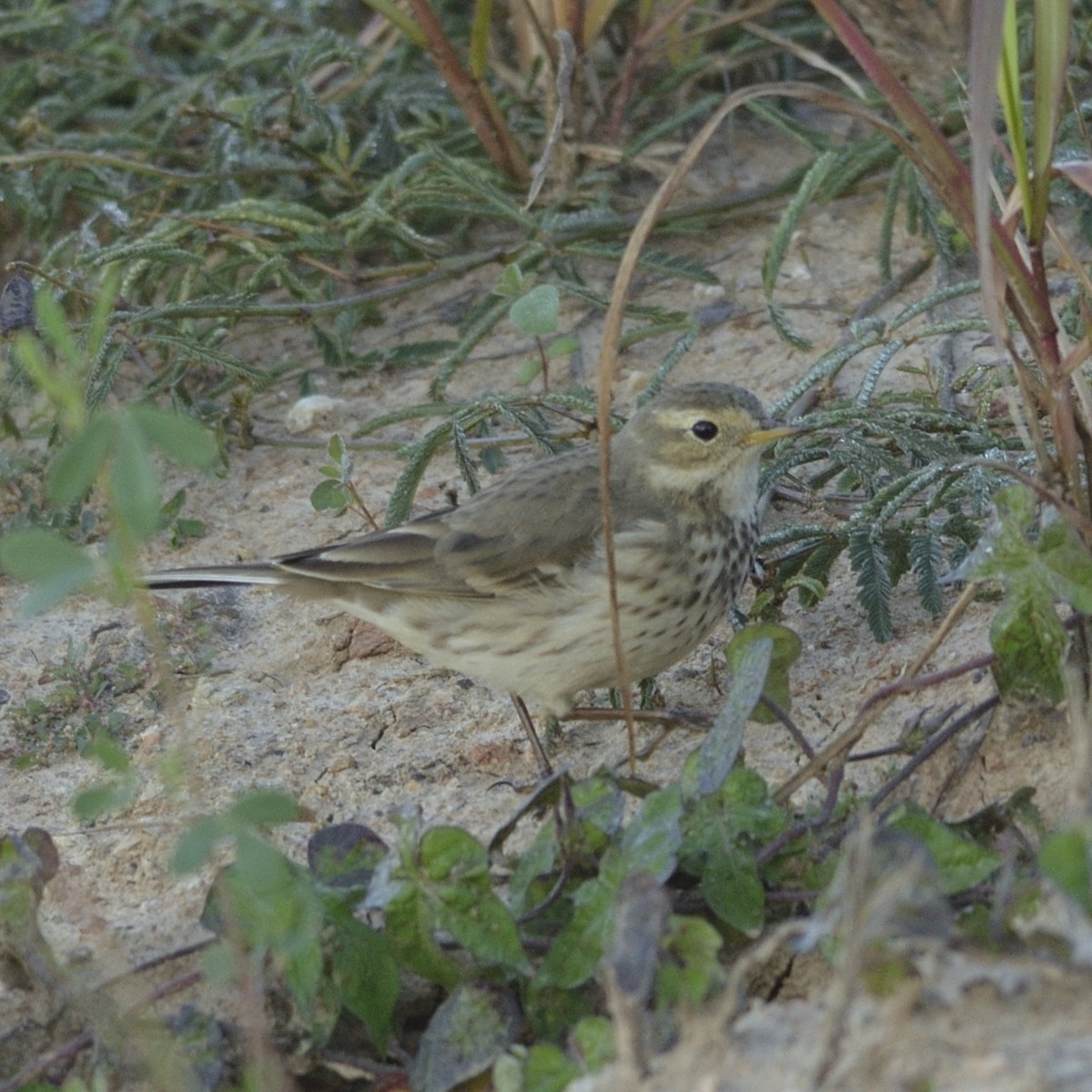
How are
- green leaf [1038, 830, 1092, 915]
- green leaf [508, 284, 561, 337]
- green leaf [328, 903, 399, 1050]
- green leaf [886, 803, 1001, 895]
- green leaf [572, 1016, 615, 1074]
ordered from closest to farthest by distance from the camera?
green leaf [1038, 830, 1092, 915], green leaf [572, 1016, 615, 1074], green leaf [886, 803, 1001, 895], green leaf [328, 903, 399, 1050], green leaf [508, 284, 561, 337]

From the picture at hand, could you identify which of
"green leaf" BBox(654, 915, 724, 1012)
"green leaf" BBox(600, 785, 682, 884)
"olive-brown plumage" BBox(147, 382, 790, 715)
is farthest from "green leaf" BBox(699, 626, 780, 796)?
"olive-brown plumage" BBox(147, 382, 790, 715)

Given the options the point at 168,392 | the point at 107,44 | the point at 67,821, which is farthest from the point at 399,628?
the point at 107,44

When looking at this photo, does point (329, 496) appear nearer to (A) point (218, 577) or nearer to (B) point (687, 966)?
(A) point (218, 577)

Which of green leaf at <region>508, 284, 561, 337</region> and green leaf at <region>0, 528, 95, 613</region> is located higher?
green leaf at <region>0, 528, 95, 613</region>

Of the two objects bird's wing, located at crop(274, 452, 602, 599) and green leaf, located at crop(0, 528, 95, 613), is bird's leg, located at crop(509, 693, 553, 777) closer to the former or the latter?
bird's wing, located at crop(274, 452, 602, 599)

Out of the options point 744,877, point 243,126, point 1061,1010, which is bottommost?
point 744,877

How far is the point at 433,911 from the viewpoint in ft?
8.14

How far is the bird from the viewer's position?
133 inches

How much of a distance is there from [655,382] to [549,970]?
2042 mm

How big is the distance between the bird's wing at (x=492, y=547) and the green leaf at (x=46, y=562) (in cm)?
143

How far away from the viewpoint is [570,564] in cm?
346

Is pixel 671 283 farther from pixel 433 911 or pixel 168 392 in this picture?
pixel 433 911

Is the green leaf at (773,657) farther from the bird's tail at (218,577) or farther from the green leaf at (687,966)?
the bird's tail at (218,577)

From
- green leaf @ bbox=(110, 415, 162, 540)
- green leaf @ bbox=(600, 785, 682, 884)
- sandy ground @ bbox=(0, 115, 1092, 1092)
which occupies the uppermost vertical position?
green leaf @ bbox=(110, 415, 162, 540)
